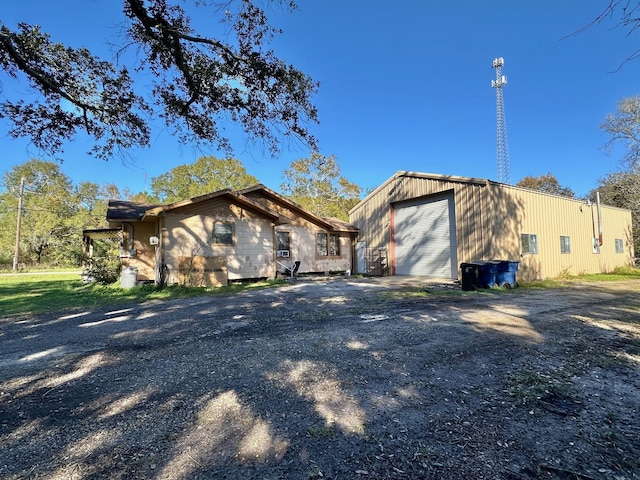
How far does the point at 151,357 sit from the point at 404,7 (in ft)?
35.8

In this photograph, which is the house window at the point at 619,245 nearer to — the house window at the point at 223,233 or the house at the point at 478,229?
the house at the point at 478,229

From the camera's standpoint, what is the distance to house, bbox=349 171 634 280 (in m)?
13.5

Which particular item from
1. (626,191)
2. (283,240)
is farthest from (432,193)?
(626,191)

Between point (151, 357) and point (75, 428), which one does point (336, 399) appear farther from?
point (151, 357)

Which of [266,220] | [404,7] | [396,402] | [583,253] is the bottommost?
[396,402]

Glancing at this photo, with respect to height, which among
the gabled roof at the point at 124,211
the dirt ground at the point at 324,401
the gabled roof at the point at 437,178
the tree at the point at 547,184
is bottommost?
the dirt ground at the point at 324,401

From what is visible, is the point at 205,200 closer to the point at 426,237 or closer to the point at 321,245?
the point at 321,245

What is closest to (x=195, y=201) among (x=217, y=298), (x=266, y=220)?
(x=266, y=220)

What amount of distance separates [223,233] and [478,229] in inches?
423

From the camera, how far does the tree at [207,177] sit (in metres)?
36.8

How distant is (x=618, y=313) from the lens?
6.82 m

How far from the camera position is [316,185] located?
3462 centimetres

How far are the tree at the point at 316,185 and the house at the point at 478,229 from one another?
14.4m

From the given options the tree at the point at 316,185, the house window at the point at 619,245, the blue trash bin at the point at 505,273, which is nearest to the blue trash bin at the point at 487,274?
the blue trash bin at the point at 505,273
